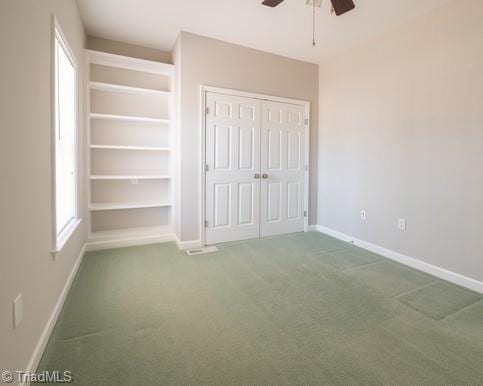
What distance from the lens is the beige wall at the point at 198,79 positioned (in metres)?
3.33

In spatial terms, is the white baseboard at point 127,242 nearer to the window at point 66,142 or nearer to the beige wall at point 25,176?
the window at point 66,142

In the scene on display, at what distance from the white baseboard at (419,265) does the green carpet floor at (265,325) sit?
0.12m

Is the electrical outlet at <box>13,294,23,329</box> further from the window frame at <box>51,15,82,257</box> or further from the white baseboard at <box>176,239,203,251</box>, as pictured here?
the white baseboard at <box>176,239,203,251</box>

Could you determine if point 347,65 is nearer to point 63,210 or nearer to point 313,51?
point 313,51

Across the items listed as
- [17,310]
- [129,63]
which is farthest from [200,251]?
[129,63]

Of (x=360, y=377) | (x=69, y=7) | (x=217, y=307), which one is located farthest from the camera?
(x=69, y=7)

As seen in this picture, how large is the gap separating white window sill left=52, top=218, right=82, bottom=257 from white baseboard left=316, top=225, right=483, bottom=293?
134 inches

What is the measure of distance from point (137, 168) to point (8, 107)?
8.49 ft

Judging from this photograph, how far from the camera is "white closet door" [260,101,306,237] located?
3.89 m

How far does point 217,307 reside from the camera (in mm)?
2078

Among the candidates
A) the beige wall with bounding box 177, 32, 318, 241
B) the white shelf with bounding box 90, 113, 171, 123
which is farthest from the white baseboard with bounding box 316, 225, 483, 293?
the white shelf with bounding box 90, 113, 171, 123

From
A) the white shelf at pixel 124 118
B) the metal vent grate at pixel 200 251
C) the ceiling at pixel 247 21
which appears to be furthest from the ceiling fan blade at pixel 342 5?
the metal vent grate at pixel 200 251

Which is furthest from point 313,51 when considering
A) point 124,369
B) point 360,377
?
point 124,369

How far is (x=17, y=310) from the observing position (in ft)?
4.09
